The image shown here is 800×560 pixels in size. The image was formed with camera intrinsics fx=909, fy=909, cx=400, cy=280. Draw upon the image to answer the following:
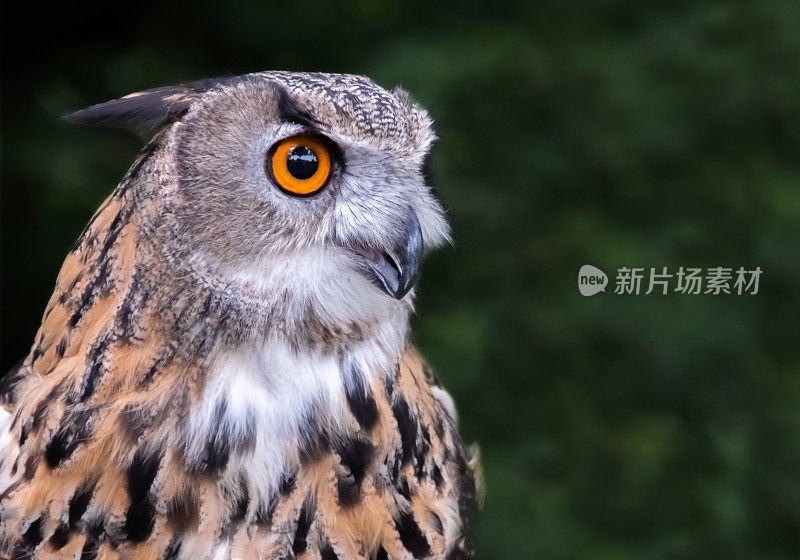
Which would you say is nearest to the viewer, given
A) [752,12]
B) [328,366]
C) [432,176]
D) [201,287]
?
[201,287]

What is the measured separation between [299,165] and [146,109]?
0.28 meters

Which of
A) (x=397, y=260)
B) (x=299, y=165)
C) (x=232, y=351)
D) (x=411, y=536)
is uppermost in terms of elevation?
(x=299, y=165)

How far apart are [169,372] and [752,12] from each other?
7.33 feet

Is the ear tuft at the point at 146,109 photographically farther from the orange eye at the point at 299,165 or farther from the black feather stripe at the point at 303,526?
the black feather stripe at the point at 303,526

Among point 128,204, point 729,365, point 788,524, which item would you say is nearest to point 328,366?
point 128,204

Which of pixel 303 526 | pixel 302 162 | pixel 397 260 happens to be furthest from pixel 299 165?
pixel 303 526

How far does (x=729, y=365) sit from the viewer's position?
2.85 metres

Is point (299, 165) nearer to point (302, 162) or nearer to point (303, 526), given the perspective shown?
point (302, 162)

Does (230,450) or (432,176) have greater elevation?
(432,176)

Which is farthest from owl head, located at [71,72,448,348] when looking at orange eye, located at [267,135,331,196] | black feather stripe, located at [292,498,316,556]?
black feather stripe, located at [292,498,316,556]

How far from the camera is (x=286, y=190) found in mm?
1478

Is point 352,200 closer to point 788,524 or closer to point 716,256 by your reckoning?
point 716,256

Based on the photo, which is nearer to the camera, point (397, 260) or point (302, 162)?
point (302, 162)

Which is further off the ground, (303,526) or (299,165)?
(299,165)
